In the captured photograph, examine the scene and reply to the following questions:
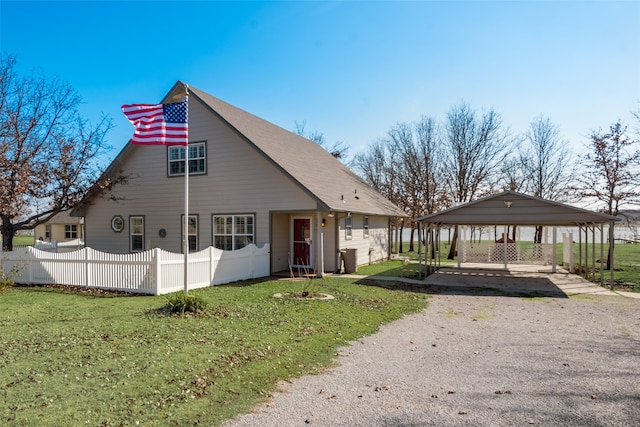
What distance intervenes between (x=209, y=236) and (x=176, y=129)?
7.98 meters

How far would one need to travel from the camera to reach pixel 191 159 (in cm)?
1716

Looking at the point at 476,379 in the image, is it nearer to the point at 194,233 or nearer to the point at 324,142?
the point at 194,233

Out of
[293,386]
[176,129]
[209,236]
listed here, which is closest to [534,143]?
[209,236]

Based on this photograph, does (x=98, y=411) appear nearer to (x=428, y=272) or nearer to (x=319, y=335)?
(x=319, y=335)

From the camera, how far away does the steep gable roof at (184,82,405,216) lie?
50.4 feet

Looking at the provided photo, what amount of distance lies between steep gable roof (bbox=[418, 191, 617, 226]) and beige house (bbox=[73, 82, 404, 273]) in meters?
4.45

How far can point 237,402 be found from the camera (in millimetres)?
4445

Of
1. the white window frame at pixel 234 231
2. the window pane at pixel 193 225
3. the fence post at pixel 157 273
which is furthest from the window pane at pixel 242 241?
the fence post at pixel 157 273

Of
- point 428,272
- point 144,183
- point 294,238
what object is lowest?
point 428,272

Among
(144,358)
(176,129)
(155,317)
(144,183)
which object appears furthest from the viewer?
(144,183)

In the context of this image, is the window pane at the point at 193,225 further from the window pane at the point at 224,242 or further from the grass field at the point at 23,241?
the grass field at the point at 23,241

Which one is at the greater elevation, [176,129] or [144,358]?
[176,129]

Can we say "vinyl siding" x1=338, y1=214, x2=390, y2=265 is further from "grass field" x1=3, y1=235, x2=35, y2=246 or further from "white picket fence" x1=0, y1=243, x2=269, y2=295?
"grass field" x1=3, y1=235, x2=35, y2=246

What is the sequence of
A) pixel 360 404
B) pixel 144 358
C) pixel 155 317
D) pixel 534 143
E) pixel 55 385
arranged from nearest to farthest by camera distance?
pixel 360 404
pixel 55 385
pixel 144 358
pixel 155 317
pixel 534 143
